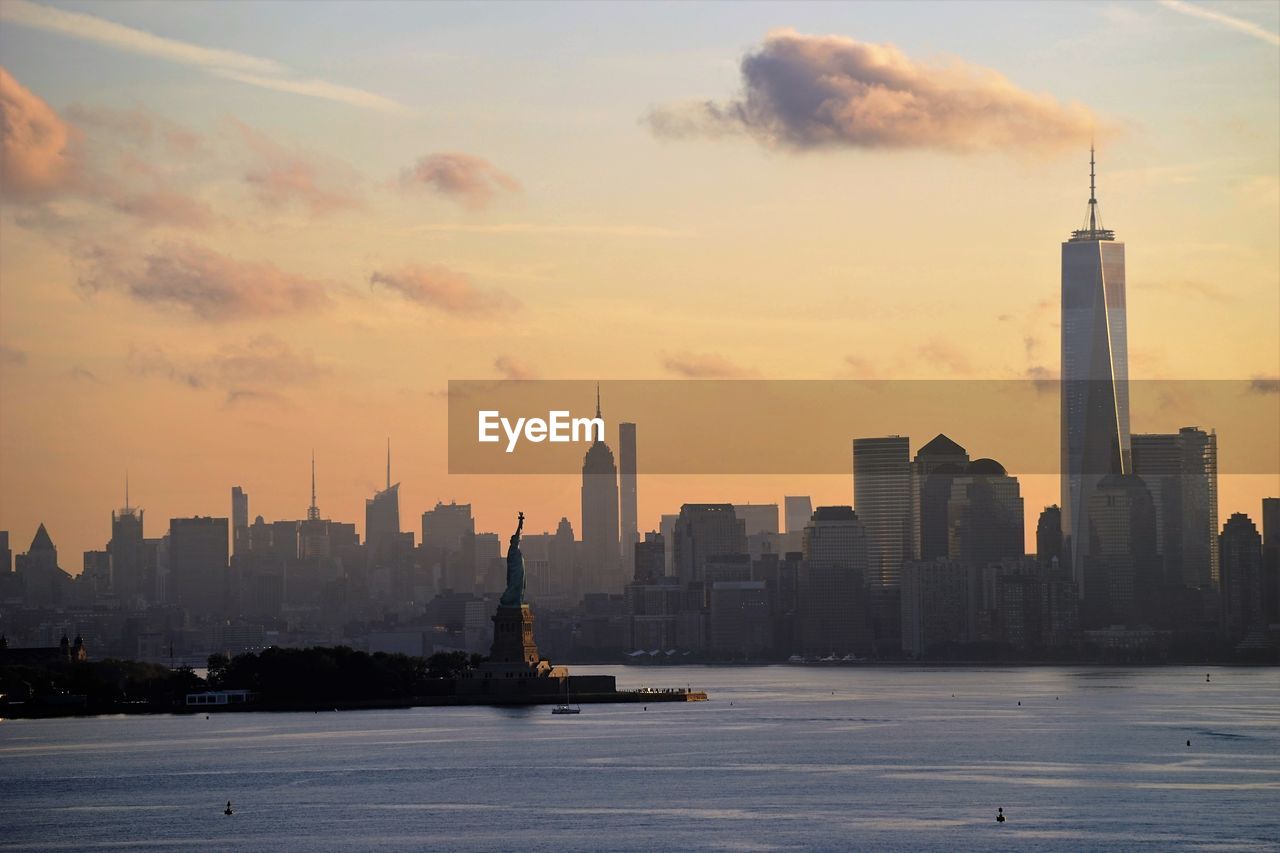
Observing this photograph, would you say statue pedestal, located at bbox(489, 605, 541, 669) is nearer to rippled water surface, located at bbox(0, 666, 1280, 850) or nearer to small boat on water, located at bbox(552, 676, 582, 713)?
small boat on water, located at bbox(552, 676, 582, 713)

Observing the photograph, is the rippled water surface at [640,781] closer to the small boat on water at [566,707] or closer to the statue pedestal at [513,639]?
the small boat on water at [566,707]

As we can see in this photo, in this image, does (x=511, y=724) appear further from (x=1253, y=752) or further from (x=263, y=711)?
(x=1253, y=752)

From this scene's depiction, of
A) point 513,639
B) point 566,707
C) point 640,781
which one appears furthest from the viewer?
point 513,639

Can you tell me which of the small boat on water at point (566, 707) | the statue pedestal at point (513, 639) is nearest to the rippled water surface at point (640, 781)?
the small boat on water at point (566, 707)

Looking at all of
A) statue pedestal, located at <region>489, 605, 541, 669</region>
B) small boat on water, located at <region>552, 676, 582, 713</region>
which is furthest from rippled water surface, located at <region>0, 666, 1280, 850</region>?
statue pedestal, located at <region>489, 605, 541, 669</region>

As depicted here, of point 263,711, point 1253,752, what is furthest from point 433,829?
point 263,711

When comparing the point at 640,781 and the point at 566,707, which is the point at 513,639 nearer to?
the point at 566,707

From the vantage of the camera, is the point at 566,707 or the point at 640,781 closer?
the point at 640,781

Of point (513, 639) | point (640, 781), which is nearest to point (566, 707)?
point (513, 639)
